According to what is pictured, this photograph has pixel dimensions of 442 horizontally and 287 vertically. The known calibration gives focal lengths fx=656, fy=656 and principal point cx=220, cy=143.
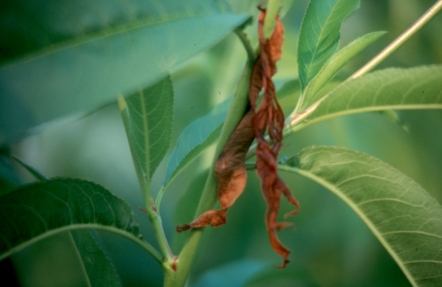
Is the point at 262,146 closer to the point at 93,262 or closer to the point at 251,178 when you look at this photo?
the point at 93,262

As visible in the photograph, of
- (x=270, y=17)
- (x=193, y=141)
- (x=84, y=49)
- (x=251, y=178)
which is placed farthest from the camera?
(x=251, y=178)

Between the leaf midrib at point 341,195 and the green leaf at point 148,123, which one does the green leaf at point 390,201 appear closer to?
the leaf midrib at point 341,195

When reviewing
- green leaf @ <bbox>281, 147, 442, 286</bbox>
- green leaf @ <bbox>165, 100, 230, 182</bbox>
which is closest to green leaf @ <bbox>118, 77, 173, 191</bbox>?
green leaf @ <bbox>165, 100, 230, 182</bbox>

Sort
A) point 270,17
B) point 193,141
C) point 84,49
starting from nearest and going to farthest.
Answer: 1. point 84,49
2. point 270,17
3. point 193,141

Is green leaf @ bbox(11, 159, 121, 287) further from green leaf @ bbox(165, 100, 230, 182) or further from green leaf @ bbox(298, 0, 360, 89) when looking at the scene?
green leaf @ bbox(298, 0, 360, 89)

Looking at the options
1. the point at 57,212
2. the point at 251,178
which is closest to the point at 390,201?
the point at 57,212

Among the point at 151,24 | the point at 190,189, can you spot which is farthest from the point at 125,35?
the point at 190,189

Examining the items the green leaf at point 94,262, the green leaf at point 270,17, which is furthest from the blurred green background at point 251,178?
the green leaf at point 270,17
